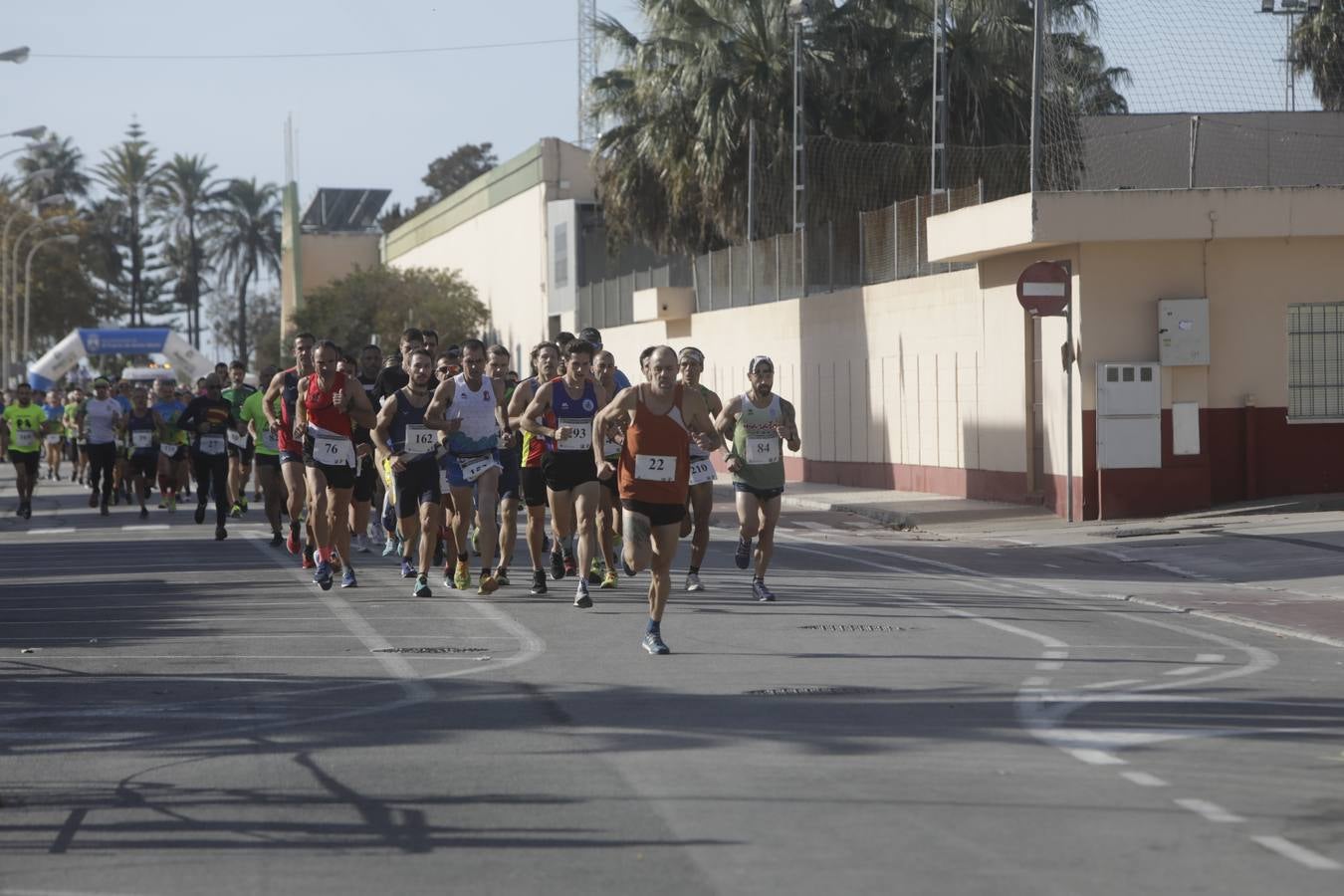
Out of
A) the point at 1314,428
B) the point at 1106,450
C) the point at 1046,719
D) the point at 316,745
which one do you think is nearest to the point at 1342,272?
the point at 1314,428

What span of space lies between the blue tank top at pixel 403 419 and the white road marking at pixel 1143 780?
860 centimetres

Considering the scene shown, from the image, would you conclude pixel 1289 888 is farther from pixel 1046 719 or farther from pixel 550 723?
pixel 550 723

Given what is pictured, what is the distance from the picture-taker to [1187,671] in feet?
35.2

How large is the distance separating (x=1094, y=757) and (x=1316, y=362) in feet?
54.8

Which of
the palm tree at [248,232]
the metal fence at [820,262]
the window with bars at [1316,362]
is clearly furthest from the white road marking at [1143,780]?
the palm tree at [248,232]

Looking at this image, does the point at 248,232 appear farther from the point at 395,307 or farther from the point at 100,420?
the point at 100,420

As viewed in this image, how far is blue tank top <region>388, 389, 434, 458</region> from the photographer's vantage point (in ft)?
50.8

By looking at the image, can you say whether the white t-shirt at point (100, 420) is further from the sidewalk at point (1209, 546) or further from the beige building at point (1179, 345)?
the beige building at point (1179, 345)

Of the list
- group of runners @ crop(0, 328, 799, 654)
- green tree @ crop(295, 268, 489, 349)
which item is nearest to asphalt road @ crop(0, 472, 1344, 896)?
group of runners @ crop(0, 328, 799, 654)

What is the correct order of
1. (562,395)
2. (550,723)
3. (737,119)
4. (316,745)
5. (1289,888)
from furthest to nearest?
(737,119) < (562,395) < (550,723) < (316,745) < (1289,888)

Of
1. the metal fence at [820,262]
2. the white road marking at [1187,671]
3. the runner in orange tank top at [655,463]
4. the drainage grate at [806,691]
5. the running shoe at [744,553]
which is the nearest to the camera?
the drainage grate at [806,691]

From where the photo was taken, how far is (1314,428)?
23391 mm

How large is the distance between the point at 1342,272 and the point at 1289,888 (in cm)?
1865

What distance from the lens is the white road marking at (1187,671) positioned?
10.6 meters
